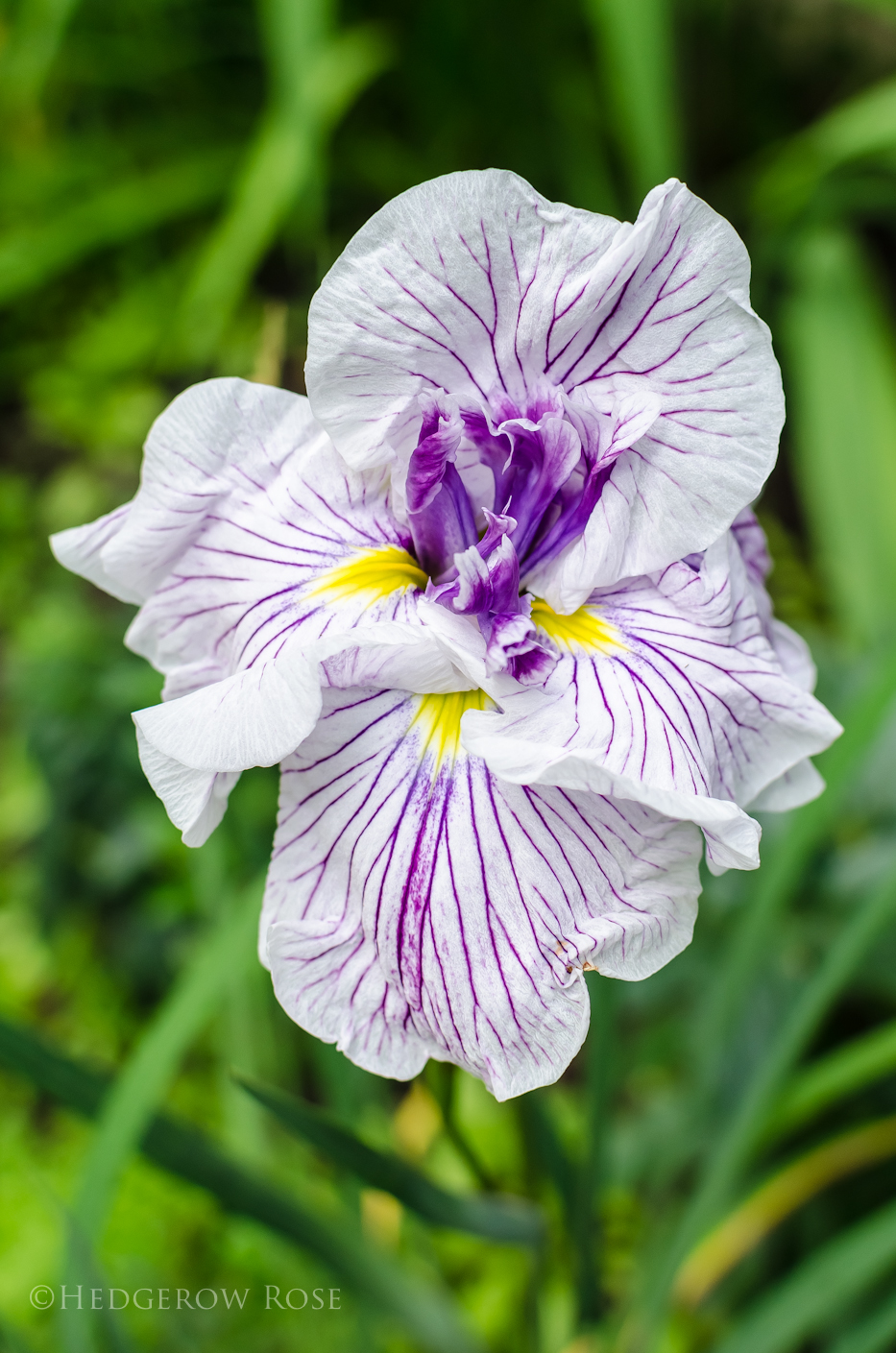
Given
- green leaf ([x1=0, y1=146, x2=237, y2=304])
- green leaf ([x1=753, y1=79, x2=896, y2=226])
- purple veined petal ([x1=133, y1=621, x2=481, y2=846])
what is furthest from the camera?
green leaf ([x1=0, y1=146, x2=237, y2=304])

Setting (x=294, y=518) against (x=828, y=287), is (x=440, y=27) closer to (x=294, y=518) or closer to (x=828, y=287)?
(x=828, y=287)

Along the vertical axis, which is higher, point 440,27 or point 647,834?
point 440,27

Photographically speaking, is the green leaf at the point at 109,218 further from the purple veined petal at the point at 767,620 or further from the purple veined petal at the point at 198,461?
the purple veined petal at the point at 767,620

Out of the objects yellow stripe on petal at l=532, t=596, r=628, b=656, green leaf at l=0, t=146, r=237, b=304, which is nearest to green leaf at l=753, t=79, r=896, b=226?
green leaf at l=0, t=146, r=237, b=304

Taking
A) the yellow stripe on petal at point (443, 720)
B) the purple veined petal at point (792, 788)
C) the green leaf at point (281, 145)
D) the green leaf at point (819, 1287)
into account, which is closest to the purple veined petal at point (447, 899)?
the yellow stripe on petal at point (443, 720)

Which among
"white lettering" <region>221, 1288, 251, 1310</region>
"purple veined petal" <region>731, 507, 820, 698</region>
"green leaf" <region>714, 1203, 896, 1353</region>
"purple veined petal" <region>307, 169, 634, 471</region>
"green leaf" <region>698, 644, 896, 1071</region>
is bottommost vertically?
"white lettering" <region>221, 1288, 251, 1310</region>

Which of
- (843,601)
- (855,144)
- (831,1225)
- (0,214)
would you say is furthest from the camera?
(0,214)

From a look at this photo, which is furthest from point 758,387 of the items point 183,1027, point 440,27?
point 440,27

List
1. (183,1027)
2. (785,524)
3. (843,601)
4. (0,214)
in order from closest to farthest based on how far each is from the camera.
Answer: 1. (183,1027)
2. (843,601)
3. (785,524)
4. (0,214)

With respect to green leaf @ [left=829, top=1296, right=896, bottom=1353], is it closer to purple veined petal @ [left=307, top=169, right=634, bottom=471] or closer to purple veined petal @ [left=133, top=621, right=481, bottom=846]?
purple veined petal @ [left=133, top=621, right=481, bottom=846]
